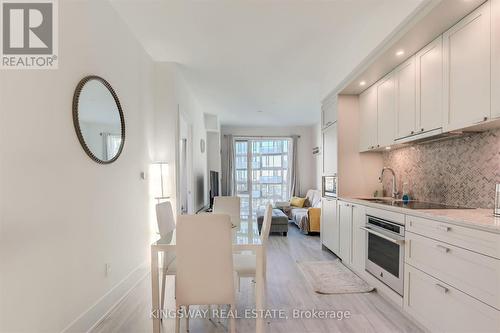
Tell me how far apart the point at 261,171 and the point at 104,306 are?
260 inches

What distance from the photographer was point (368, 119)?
363cm

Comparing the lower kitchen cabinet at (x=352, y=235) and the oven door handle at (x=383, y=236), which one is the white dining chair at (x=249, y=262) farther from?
the lower kitchen cabinet at (x=352, y=235)

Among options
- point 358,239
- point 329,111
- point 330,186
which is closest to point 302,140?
point 329,111

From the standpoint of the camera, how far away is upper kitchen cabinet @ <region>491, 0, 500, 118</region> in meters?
1.80

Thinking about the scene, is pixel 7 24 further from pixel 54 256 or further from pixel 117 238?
pixel 117 238

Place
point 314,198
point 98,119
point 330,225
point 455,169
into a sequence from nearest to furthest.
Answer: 1. point 98,119
2. point 455,169
3. point 330,225
4. point 314,198

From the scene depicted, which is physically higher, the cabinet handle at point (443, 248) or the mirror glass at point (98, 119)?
the mirror glass at point (98, 119)

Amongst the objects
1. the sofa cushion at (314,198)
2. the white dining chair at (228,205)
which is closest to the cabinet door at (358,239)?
the white dining chair at (228,205)

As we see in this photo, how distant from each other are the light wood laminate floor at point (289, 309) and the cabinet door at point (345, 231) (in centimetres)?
67

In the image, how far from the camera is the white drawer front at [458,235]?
1541mm

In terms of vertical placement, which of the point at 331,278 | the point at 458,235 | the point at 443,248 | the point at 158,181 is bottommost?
the point at 331,278

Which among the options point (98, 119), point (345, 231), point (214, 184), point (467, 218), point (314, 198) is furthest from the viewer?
point (214, 184)

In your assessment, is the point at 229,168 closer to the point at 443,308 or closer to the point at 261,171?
the point at 261,171

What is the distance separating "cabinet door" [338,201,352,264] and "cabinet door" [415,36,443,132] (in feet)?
4.45
